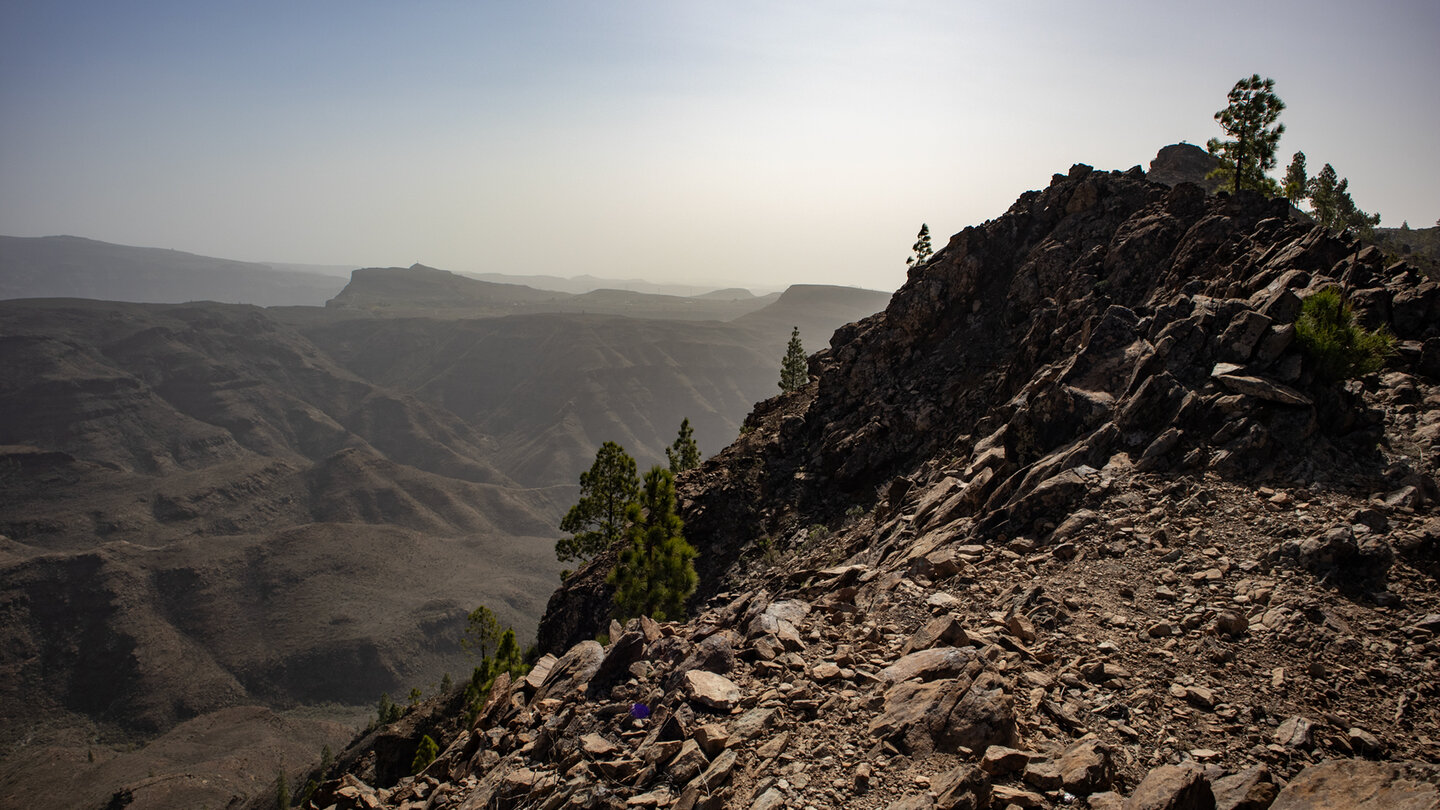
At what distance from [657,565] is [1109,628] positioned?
20.4 m

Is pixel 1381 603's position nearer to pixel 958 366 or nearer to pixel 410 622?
pixel 958 366

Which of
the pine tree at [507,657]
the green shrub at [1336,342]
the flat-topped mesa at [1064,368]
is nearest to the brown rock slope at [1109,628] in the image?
the flat-topped mesa at [1064,368]

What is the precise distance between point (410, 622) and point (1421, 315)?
129150mm

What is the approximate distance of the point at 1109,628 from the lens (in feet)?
32.4

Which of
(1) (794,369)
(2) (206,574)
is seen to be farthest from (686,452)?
(2) (206,574)

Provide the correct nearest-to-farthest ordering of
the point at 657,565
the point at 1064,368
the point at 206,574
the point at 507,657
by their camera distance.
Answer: the point at 1064,368, the point at 657,565, the point at 507,657, the point at 206,574

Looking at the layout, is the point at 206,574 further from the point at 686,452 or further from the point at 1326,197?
the point at 1326,197

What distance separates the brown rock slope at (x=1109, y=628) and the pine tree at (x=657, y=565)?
7.27 metres

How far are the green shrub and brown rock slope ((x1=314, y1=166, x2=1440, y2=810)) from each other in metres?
0.38

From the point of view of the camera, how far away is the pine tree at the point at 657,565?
27.4 metres

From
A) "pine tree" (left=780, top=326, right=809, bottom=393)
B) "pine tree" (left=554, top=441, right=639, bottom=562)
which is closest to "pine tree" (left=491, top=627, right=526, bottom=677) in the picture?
"pine tree" (left=554, top=441, right=639, bottom=562)

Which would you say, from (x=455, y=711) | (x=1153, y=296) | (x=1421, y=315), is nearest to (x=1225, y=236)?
(x=1153, y=296)

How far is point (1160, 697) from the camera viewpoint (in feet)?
26.9

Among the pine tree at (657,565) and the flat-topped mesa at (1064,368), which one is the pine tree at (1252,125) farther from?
the pine tree at (657,565)
